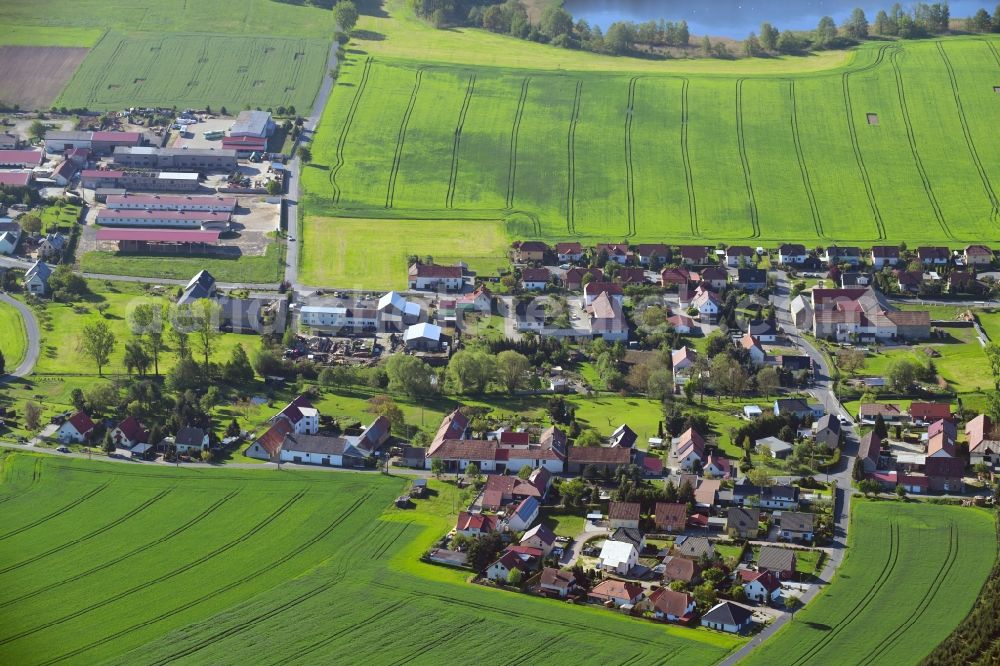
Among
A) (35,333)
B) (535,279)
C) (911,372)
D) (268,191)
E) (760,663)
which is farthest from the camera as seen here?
(268,191)

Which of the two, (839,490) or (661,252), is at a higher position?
(661,252)

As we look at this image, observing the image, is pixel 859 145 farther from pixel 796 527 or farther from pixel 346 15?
pixel 796 527

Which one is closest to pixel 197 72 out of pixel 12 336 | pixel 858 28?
pixel 12 336

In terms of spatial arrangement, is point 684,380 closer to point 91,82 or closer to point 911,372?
point 911,372

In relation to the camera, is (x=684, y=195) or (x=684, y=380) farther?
(x=684, y=195)

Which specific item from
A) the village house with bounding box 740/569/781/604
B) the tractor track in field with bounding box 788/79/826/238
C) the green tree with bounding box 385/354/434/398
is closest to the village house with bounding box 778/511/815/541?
the village house with bounding box 740/569/781/604

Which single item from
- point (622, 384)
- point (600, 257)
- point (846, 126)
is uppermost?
point (846, 126)

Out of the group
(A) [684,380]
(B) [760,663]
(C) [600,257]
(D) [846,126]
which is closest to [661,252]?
(C) [600,257]
